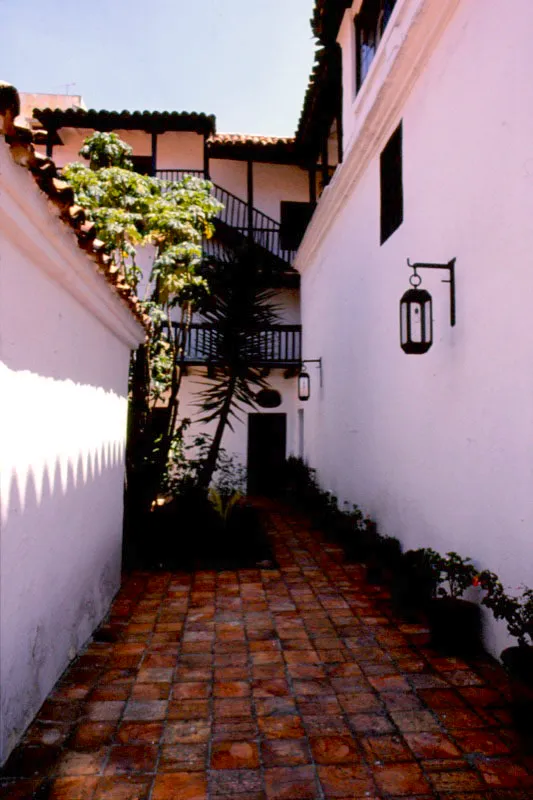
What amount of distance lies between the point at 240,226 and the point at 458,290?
11638 millimetres

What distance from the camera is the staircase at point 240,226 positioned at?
14289mm

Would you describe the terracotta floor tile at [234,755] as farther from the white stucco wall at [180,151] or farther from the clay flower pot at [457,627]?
the white stucco wall at [180,151]

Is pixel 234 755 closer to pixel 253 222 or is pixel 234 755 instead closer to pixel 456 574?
pixel 456 574

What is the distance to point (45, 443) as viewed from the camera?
125 inches

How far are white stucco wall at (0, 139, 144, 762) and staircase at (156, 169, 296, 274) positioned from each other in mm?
10252

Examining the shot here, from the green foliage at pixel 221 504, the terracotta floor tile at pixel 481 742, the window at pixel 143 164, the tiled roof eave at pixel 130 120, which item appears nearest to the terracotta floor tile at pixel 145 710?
the terracotta floor tile at pixel 481 742

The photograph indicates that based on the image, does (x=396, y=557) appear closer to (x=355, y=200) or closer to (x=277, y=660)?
Result: (x=277, y=660)

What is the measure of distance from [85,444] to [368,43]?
710cm

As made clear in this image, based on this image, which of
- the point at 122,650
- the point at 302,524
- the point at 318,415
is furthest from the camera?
the point at 318,415

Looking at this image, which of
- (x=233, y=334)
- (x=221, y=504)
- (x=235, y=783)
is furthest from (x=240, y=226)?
(x=235, y=783)

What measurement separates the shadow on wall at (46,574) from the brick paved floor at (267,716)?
20 cm

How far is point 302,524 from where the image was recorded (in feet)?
31.1


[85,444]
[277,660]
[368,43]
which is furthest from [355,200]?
[277,660]

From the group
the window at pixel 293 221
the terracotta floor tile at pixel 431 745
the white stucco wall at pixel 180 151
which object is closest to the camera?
the terracotta floor tile at pixel 431 745
